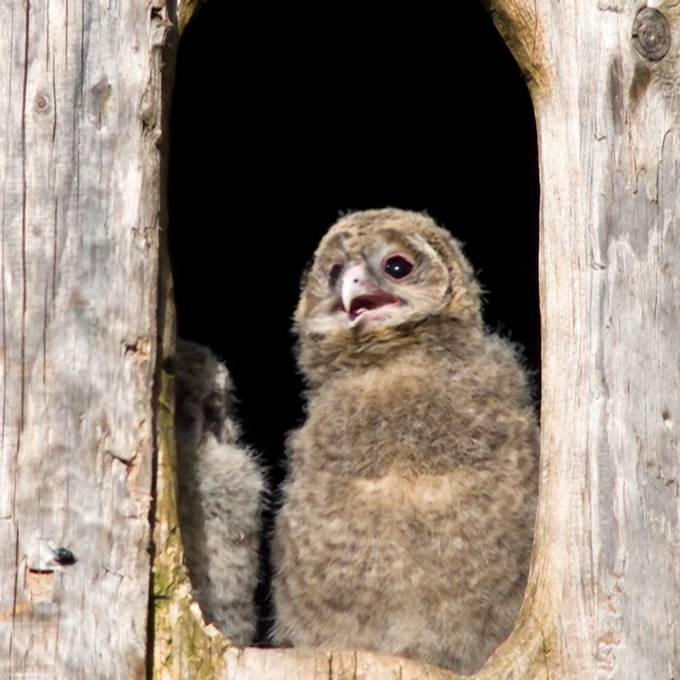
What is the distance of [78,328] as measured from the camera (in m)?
3.69

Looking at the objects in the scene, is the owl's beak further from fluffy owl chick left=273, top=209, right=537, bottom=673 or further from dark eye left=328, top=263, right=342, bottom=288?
dark eye left=328, top=263, right=342, bottom=288

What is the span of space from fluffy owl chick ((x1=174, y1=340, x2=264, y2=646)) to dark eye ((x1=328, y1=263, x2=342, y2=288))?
46 cm

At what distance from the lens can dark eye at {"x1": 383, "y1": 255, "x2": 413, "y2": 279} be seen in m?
4.82

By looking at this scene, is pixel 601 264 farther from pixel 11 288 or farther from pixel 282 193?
pixel 282 193

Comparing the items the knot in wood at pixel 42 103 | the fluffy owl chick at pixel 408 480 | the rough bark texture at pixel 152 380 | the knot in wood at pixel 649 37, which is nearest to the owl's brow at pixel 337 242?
the fluffy owl chick at pixel 408 480

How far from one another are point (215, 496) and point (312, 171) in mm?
2597

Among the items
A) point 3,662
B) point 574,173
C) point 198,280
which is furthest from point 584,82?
point 198,280

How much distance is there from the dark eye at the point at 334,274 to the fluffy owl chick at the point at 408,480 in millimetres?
113

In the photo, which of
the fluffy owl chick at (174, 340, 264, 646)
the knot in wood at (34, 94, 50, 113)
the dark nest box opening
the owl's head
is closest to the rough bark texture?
the knot in wood at (34, 94, 50, 113)

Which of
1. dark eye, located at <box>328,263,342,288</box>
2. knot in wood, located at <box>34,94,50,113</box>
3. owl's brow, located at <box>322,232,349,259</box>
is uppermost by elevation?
knot in wood, located at <box>34,94,50,113</box>

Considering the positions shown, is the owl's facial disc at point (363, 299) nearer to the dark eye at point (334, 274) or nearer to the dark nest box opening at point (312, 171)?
the dark eye at point (334, 274)

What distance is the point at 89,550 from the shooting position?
361cm

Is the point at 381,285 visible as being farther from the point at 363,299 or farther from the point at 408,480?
the point at 408,480

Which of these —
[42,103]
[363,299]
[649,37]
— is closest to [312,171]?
[363,299]
